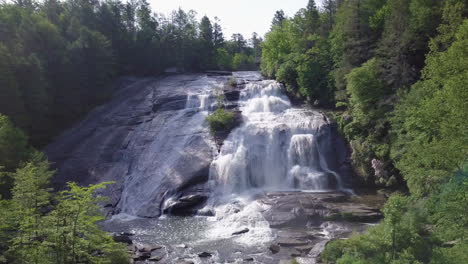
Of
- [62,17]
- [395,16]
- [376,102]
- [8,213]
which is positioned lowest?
[8,213]

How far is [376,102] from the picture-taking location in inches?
1077

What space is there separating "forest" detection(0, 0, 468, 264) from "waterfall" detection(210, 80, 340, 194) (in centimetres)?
287

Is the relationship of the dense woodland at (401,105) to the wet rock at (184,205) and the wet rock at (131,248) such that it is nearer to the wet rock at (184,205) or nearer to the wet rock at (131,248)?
the wet rock at (131,248)

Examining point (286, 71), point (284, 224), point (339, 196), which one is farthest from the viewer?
A: point (286, 71)

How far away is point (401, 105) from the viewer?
76.9 ft

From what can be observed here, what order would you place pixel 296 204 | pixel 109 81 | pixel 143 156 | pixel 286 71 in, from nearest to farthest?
pixel 296 204, pixel 143 156, pixel 286 71, pixel 109 81

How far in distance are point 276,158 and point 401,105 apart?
1033 cm

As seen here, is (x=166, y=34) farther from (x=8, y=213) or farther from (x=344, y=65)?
(x=8, y=213)

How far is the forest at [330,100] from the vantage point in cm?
1266

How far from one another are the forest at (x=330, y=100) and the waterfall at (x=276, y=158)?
287 centimetres

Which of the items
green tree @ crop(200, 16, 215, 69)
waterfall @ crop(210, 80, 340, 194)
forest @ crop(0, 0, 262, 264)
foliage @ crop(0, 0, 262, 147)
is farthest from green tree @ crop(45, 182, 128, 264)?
green tree @ crop(200, 16, 215, 69)

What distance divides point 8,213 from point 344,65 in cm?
2799

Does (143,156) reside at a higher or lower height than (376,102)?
lower

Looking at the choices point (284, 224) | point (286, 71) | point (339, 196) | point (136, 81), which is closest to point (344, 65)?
point (286, 71)
